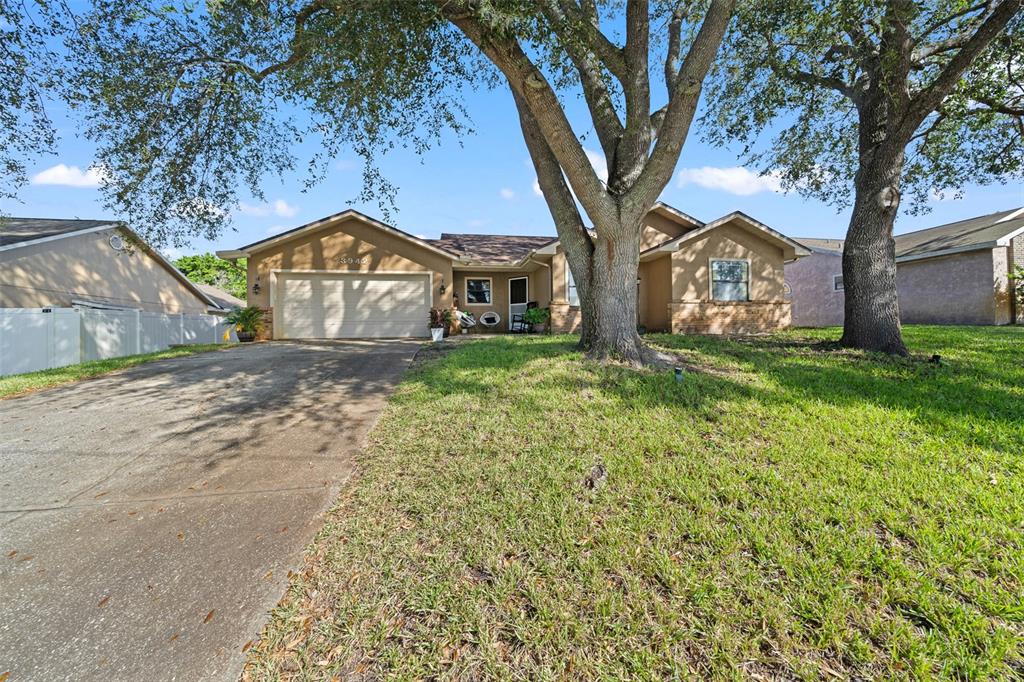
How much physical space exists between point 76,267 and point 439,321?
12.0m

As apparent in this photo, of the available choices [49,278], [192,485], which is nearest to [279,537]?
[192,485]

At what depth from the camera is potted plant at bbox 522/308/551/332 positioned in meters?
12.9

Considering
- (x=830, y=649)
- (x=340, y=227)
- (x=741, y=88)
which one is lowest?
(x=830, y=649)

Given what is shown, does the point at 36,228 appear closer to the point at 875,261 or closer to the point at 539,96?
the point at 539,96

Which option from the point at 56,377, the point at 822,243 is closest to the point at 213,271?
the point at 56,377

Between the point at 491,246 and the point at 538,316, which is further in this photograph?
the point at 491,246

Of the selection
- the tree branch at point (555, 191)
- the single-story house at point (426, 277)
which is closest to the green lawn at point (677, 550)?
the tree branch at point (555, 191)

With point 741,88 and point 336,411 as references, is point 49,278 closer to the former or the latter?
point 336,411

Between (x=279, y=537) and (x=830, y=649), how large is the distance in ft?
9.04

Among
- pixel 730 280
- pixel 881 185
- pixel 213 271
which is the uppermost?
pixel 213 271

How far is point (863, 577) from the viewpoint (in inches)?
74.0

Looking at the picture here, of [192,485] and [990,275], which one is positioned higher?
[990,275]

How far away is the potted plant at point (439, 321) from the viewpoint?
460 inches

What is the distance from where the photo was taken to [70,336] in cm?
953
